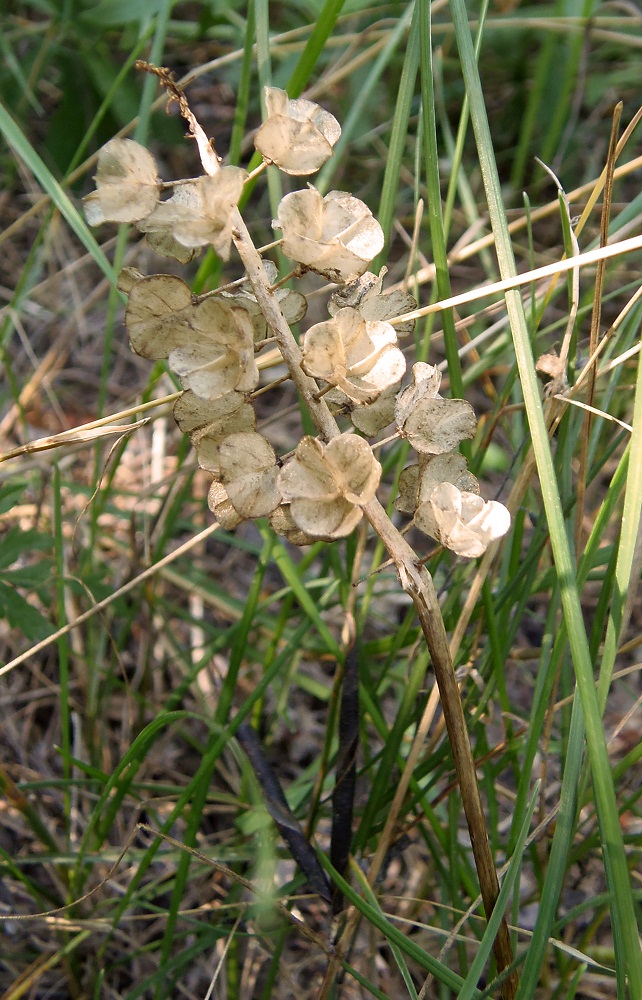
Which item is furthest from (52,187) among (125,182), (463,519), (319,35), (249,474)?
(463,519)

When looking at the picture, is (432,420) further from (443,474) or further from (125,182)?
(125,182)

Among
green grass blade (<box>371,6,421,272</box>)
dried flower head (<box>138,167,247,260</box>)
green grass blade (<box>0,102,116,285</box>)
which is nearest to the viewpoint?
dried flower head (<box>138,167,247,260</box>)

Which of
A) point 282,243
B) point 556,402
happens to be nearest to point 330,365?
point 282,243

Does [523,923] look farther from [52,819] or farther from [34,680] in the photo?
[34,680]

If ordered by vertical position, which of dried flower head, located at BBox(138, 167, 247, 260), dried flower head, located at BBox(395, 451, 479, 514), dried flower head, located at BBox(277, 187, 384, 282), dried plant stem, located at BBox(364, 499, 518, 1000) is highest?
dried flower head, located at BBox(138, 167, 247, 260)

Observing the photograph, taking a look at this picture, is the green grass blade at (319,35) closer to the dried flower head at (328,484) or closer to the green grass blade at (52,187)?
the green grass blade at (52,187)

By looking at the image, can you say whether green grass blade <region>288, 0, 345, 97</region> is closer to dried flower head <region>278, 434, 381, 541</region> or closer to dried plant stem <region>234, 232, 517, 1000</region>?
dried plant stem <region>234, 232, 517, 1000</region>

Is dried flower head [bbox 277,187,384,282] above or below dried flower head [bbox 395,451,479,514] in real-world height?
above

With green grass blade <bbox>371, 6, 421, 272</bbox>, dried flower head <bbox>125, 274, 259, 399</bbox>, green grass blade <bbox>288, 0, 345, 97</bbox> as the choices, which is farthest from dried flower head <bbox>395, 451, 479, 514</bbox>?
green grass blade <bbox>288, 0, 345, 97</bbox>
